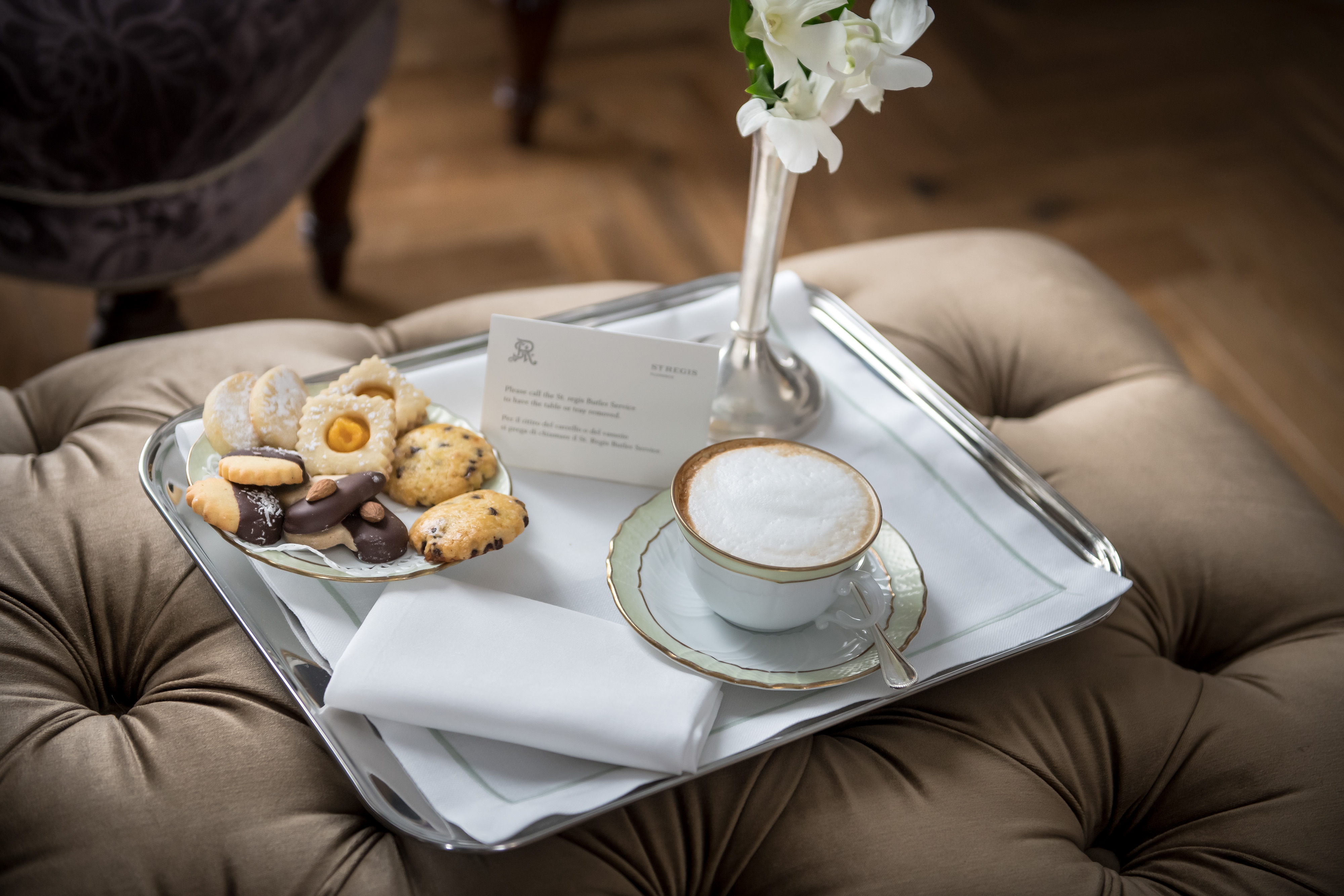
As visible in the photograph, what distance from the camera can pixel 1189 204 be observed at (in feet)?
5.36

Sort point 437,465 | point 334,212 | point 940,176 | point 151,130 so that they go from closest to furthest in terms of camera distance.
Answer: point 437,465, point 151,130, point 334,212, point 940,176

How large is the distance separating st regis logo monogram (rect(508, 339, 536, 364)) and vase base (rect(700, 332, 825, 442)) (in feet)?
0.41

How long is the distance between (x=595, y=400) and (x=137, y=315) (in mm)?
622

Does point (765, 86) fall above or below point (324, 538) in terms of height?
above

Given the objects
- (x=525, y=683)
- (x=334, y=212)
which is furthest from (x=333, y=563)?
(x=334, y=212)

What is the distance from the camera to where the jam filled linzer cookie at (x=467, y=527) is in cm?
55

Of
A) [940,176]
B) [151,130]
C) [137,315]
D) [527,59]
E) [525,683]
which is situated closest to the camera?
[525,683]

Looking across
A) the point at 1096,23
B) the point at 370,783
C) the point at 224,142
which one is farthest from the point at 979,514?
the point at 1096,23

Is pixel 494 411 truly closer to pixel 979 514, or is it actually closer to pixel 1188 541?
pixel 979 514

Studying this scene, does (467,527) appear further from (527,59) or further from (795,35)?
(527,59)

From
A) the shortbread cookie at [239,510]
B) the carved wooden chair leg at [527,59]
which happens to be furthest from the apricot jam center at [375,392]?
the carved wooden chair leg at [527,59]

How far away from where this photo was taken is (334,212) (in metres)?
1.29

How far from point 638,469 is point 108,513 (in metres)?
0.31

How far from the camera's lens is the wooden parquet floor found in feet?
4.61
